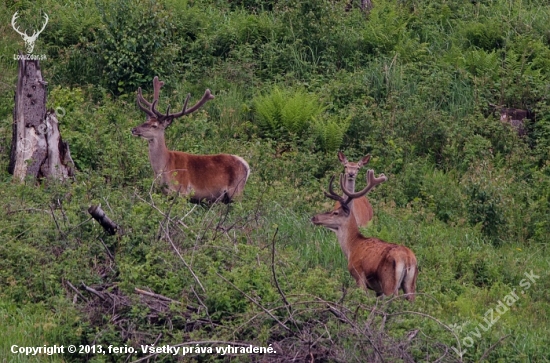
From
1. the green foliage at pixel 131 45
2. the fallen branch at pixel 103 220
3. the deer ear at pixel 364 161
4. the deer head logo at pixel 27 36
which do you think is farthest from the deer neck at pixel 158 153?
the deer head logo at pixel 27 36

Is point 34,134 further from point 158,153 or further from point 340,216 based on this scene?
point 340,216

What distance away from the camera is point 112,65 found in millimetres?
13898

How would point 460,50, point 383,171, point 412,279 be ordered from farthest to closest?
point 460,50 < point 383,171 < point 412,279

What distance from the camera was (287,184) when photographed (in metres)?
12.0

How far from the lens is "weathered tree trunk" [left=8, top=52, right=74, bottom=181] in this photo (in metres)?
11.2

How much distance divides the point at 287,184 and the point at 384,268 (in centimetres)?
334

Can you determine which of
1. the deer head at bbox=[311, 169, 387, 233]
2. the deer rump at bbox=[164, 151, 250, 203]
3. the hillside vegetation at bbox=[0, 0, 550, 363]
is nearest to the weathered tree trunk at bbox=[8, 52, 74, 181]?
the hillside vegetation at bbox=[0, 0, 550, 363]

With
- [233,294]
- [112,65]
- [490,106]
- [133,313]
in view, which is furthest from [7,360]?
[490,106]

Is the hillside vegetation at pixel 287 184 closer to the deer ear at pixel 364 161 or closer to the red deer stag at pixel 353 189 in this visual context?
the red deer stag at pixel 353 189

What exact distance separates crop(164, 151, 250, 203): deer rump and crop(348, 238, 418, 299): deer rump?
2428 mm

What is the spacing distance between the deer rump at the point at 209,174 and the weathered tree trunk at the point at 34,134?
47.7 inches

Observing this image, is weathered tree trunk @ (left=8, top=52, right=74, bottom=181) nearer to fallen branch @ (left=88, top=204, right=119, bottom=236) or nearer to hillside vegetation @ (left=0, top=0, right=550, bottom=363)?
hillside vegetation @ (left=0, top=0, right=550, bottom=363)

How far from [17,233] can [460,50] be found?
26.5ft

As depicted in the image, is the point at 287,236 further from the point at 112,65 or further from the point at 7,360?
the point at 112,65
